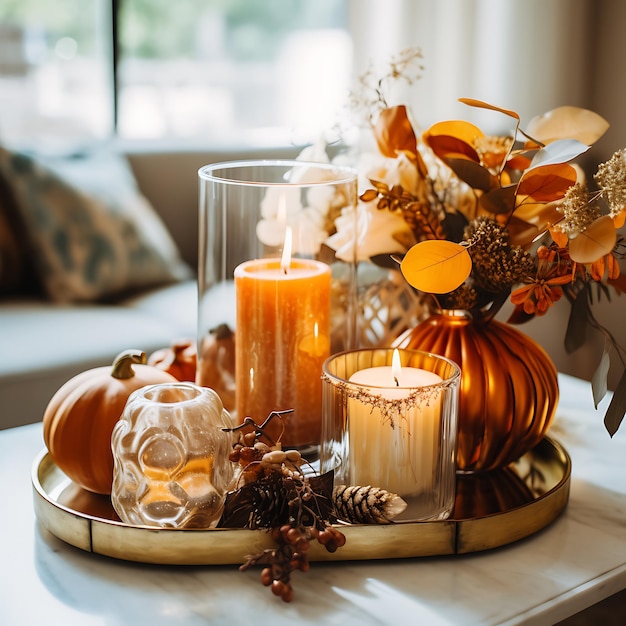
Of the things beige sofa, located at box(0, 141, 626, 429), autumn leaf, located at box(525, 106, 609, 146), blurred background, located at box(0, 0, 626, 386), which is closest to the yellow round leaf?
autumn leaf, located at box(525, 106, 609, 146)

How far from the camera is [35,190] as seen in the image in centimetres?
203

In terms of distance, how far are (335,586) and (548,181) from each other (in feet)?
1.28

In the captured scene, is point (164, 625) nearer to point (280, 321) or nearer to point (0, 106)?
point (280, 321)

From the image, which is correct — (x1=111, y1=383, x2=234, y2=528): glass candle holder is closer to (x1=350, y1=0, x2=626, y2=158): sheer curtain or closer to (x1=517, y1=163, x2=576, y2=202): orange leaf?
(x1=517, y1=163, x2=576, y2=202): orange leaf

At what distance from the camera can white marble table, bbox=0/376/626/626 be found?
622mm

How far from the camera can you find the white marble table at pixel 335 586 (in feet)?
2.04

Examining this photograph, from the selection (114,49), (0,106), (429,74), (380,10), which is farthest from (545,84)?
(0,106)

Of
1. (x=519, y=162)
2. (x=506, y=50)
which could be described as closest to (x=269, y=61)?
(x=506, y=50)

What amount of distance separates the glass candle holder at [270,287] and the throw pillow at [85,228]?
1.22 m

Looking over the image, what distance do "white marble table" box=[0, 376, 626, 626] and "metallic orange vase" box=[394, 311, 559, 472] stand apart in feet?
0.34

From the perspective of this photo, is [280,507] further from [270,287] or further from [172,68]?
[172,68]

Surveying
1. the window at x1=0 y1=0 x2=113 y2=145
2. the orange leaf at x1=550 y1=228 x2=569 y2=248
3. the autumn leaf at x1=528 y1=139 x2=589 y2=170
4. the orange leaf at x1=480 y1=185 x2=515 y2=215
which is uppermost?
the window at x1=0 y1=0 x2=113 y2=145

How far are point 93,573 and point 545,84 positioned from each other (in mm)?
2481

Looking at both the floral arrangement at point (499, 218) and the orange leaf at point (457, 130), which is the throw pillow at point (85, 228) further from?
the orange leaf at point (457, 130)
